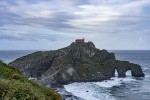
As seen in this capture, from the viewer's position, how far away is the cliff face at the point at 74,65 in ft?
420

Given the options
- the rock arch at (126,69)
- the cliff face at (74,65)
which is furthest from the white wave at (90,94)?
the rock arch at (126,69)

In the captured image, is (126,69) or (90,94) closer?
(90,94)

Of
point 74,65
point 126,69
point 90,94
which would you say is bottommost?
point 90,94

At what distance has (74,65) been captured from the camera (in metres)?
137

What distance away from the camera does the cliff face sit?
127875 mm

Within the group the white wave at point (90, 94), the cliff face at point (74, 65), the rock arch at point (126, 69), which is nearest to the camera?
the white wave at point (90, 94)

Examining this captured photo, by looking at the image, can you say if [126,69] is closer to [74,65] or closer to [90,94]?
[74,65]

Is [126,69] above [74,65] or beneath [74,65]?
beneath

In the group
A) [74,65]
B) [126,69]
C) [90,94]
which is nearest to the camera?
[90,94]

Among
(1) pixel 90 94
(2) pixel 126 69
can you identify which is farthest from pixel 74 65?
(1) pixel 90 94

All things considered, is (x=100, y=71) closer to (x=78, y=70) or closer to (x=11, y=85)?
(x=78, y=70)

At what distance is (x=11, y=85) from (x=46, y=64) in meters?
130

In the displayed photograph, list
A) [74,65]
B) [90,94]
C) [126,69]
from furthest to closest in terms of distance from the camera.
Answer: [126,69], [74,65], [90,94]

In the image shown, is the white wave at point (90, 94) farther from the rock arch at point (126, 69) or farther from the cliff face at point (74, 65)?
the rock arch at point (126, 69)
